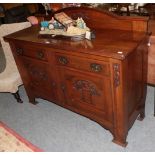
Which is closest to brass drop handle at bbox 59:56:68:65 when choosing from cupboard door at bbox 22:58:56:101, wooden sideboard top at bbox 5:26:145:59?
wooden sideboard top at bbox 5:26:145:59

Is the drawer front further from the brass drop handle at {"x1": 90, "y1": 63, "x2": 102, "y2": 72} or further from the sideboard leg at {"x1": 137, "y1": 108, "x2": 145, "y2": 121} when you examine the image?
the sideboard leg at {"x1": 137, "y1": 108, "x2": 145, "y2": 121}

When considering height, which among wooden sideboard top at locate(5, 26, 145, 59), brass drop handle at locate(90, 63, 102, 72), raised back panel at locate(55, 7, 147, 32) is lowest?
brass drop handle at locate(90, 63, 102, 72)

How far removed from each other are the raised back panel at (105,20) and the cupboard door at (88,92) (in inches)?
18.9

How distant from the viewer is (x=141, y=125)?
2.00 metres

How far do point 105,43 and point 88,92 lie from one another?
0.44 m

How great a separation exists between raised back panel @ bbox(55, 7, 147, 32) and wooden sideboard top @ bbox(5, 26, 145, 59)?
0.04m

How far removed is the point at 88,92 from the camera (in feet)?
5.68

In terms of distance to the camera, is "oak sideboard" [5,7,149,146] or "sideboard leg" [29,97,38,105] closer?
"oak sideboard" [5,7,149,146]

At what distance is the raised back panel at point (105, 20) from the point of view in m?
1.62

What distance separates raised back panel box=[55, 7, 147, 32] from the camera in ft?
5.30

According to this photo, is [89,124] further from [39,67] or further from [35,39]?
[35,39]

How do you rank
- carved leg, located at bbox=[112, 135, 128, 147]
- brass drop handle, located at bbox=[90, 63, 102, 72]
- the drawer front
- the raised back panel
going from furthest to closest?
1. the drawer front
2. carved leg, located at bbox=[112, 135, 128, 147]
3. the raised back panel
4. brass drop handle, located at bbox=[90, 63, 102, 72]

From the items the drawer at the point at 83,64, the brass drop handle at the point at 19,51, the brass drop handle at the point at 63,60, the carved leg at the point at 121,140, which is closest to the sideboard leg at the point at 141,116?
the carved leg at the point at 121,140

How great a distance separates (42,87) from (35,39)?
21.6 inches
